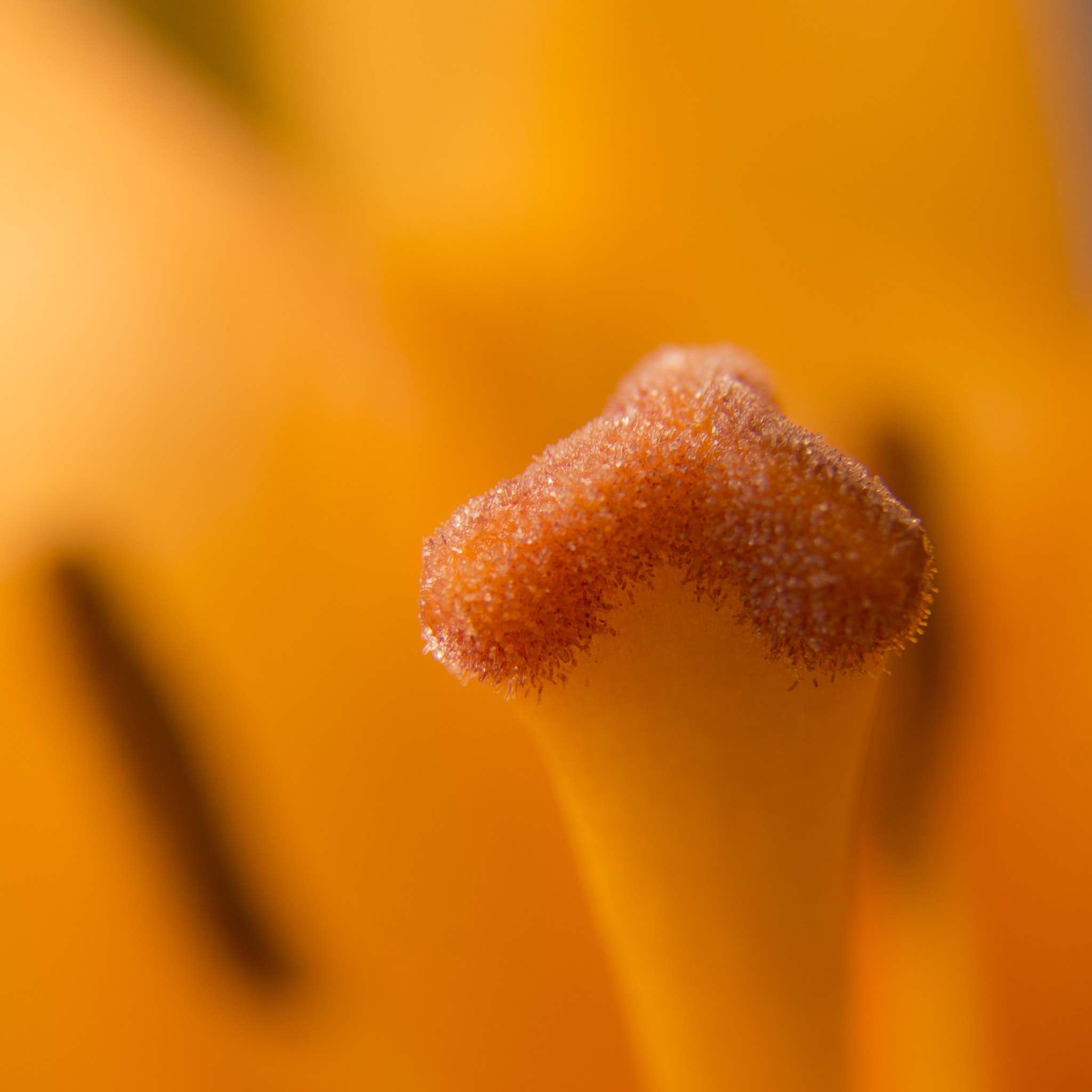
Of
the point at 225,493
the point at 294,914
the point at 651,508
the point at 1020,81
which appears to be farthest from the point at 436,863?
the point at 1020,81

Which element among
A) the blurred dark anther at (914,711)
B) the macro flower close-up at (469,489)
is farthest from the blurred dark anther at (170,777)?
the blurred dark anther at (914,711)

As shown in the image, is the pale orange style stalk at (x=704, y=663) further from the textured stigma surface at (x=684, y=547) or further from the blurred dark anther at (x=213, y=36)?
the blurred dark anther at (x=213, y=36)

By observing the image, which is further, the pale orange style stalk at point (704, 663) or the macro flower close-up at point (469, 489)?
the macro flower close-up at point (469, 489)

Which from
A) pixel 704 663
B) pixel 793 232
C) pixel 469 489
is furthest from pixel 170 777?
pixel 793 232

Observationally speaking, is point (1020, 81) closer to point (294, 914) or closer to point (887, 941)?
point (887, 941)

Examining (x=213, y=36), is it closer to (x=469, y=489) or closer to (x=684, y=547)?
(x=469, y=489)

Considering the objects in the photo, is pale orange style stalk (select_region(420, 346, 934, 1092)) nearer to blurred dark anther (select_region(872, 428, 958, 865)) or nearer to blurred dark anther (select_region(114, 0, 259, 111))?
blurred dark anther (select_region(872, 428, 958, 865))
